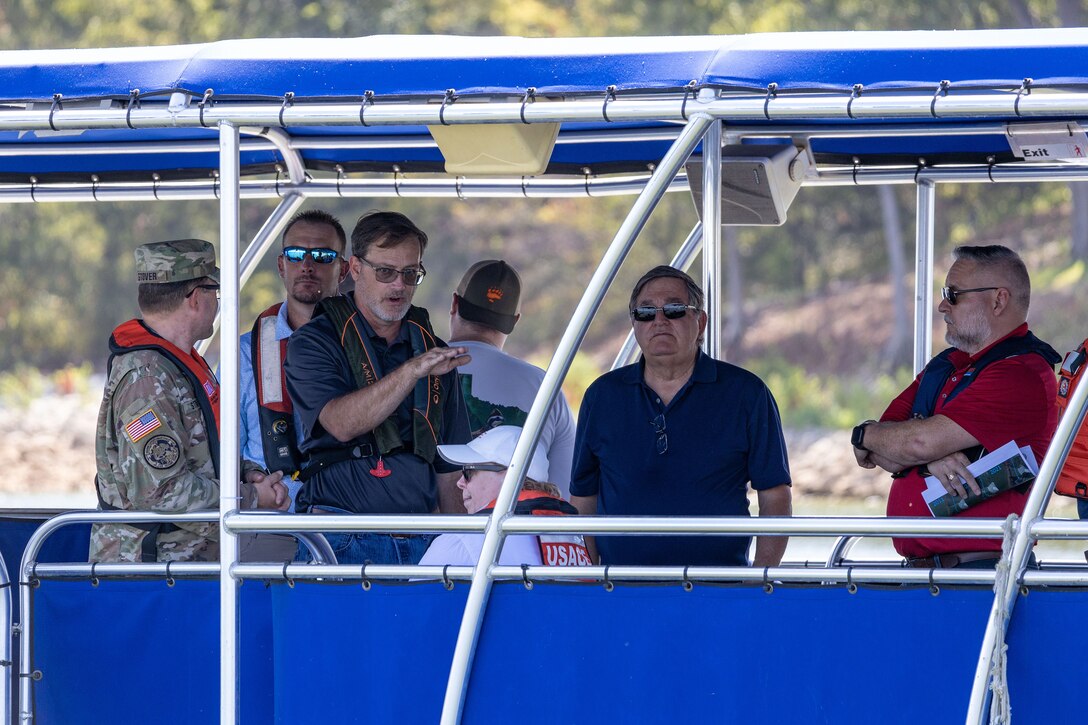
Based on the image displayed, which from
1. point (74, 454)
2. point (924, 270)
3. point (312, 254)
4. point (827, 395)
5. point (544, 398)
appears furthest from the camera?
point (74, 454)

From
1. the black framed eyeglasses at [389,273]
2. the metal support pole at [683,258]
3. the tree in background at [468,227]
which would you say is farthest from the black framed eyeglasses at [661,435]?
the tree in background at [468,227]

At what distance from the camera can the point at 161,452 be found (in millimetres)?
4633

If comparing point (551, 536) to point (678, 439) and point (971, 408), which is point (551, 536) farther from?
point (971, 408)

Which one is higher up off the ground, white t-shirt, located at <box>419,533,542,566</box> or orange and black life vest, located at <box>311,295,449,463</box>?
orange and black life vest, located at <box>311,295,449,463</box>

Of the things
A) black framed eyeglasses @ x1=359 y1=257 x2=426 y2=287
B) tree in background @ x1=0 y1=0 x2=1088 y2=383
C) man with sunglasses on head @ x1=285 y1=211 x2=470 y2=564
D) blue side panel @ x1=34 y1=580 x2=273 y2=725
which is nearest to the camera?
blue side panel @ x1=34 y1=580 x2=273 y2=725

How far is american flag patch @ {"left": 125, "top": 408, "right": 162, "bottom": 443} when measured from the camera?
15.2 feet

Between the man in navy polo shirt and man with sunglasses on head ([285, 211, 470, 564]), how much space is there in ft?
1.74

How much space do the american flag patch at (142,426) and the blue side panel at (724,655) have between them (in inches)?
45.9

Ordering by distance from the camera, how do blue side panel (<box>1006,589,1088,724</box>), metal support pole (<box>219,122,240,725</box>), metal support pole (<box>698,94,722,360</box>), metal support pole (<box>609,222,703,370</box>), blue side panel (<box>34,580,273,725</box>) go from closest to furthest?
blue side panel (<box>1006,589,1088,724</box>), metal support pole (<box>219,122,240,725</box>), blue side panel (<box>34,580,273,725</box>), metal support pole (<box>698,94,722,360</box>), metal support pole (<box>609,222,703,370</box>)

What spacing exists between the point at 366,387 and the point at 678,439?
3.12 feet

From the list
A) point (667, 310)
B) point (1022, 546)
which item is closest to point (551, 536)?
point (667, 310)

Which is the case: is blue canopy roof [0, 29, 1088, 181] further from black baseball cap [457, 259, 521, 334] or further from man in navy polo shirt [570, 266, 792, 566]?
black baseball cap [457, 259, 521, 334]

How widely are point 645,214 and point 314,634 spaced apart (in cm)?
142

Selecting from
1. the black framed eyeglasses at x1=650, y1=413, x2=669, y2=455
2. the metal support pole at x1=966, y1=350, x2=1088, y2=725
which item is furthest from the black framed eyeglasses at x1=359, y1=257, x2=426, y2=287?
the metal support pole at x1=966, y1=350, x2=1088, y2=725
